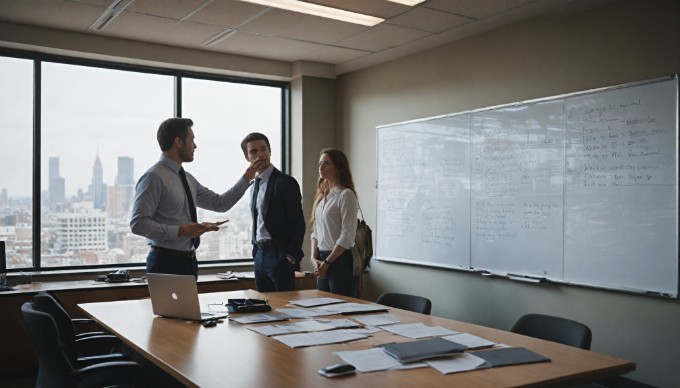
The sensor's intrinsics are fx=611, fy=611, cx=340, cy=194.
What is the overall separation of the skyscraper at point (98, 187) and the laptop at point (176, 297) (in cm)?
301

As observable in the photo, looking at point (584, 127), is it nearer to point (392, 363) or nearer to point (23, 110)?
point (392, 363)

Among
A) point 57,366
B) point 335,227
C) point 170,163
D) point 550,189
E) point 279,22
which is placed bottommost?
point 57,366

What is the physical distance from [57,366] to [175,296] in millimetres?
623

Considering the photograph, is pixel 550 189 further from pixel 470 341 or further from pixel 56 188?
pixel 56 188

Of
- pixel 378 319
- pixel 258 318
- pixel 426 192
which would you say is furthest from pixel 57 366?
pixel 426 192

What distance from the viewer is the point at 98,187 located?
558 centimetres

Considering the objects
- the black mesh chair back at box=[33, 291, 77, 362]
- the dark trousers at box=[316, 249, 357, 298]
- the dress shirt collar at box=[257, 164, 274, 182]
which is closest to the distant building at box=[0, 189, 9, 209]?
the dress shirt collar at box=[257, 164, 274, 182]

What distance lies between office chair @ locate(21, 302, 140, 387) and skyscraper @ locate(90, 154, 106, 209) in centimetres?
331

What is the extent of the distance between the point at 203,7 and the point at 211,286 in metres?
2.27

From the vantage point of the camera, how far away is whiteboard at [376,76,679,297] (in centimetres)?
377

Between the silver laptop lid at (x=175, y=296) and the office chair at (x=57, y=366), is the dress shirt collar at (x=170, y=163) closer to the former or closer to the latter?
the silver laptop lid at (x=175, y=296)

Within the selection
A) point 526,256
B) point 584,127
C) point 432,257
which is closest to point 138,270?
point 432,257

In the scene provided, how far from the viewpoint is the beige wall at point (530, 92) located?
379 centimetres

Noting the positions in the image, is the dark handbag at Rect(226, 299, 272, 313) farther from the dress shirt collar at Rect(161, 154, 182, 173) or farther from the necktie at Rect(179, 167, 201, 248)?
the dress shirt collar at Rect(161, 154, 182, 173)
